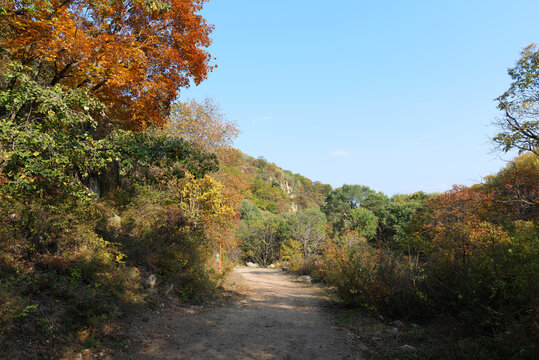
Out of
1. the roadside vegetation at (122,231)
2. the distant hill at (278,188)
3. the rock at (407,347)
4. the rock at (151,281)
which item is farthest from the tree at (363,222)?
the distant hill at (278,188)

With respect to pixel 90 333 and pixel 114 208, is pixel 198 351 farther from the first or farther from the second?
pixel 114 208

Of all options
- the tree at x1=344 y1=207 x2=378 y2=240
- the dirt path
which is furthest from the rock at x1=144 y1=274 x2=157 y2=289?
the tree at x1=344 y1=207 x2=378 y2=240

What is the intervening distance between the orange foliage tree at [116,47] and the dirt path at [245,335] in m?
6.63

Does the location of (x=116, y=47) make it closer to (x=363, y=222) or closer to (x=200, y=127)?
(x=200, y=127)

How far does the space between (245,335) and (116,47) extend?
826cm

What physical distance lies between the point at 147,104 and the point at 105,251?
5365 millimetres

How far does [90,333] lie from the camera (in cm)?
529

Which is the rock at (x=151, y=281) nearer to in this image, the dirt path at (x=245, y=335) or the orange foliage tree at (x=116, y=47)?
the dirt path at (x=245, y=335)

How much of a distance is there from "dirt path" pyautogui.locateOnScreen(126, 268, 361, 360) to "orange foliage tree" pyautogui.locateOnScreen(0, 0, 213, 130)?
6.63 m

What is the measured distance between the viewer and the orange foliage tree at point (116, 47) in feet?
22.7

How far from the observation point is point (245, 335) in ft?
21.3

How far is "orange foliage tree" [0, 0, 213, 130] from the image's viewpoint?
22.7ft

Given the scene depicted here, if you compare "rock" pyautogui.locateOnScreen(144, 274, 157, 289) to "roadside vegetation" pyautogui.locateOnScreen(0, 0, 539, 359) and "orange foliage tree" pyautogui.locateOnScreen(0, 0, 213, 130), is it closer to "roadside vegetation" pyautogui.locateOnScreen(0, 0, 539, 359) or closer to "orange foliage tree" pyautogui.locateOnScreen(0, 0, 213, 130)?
"roadside vegetation" pyautogui.locateOnScreen(0, 0, 539, 359)

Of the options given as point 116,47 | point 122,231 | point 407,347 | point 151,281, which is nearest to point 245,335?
point 407,347
